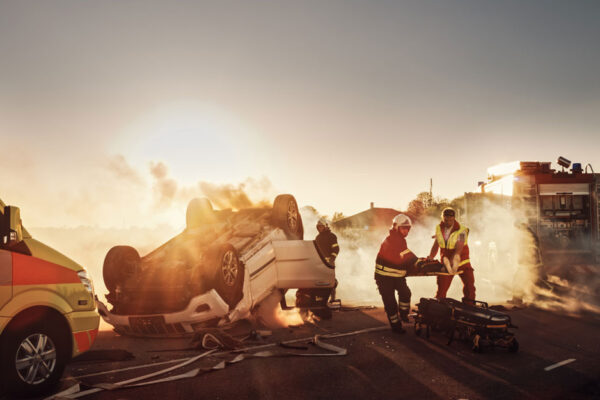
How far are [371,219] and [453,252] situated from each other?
4962 cm

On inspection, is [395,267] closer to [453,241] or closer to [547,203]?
[453,241]

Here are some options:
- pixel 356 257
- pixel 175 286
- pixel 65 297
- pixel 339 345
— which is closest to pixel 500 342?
pixel 339 345

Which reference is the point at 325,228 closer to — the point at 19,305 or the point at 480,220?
the point at 480,220

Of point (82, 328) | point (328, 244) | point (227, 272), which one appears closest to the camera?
point (82, 328)

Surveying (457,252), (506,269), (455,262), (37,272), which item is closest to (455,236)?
(457,252)

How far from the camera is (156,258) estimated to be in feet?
30.7

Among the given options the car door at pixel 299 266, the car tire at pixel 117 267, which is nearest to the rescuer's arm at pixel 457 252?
the car door at pixel 299 266

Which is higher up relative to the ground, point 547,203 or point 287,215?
point 547,203

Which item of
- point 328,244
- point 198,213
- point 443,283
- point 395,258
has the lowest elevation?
point 443,283

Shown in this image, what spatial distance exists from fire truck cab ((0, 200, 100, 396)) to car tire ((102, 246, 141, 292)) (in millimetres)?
2841

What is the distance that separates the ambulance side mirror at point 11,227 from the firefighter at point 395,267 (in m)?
5.55

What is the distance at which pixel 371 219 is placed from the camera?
58.5m

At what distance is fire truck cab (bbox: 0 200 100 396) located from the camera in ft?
15.4

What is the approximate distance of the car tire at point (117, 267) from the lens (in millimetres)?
8359
